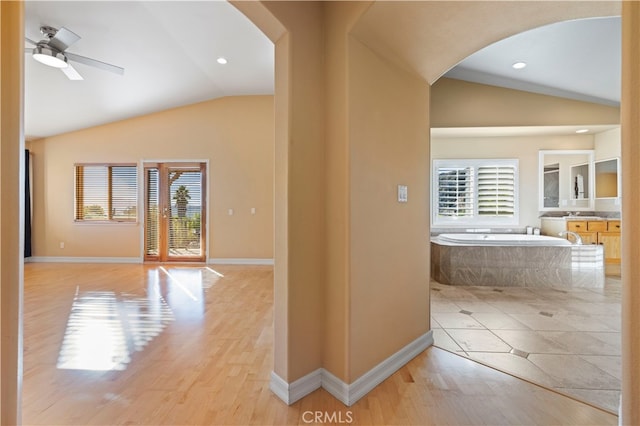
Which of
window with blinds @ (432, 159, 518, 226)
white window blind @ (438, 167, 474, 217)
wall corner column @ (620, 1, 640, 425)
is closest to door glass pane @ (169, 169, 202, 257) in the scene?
window with blinds @ (432, 159, 518, 226)

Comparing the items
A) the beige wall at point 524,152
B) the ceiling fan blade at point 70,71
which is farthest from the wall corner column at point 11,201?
the beige wall at point 524,152

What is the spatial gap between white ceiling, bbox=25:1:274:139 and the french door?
124cm

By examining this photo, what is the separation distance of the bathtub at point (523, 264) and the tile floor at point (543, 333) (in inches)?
6.0

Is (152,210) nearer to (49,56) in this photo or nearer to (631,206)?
(49,56)

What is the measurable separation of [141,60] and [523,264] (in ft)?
18.7

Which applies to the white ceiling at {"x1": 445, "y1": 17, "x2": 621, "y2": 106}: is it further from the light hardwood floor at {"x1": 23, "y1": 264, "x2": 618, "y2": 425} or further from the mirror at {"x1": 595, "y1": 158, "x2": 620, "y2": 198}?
the light hardwood floor at {"x1": 23, "y1": 264, "x2": 618, "y2": 425}

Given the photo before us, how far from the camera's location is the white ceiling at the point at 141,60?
272 centimetres

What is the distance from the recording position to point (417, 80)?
197 centimetres

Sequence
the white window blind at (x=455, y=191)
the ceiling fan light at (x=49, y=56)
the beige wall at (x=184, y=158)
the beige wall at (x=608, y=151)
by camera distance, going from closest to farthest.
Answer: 1. the ceiling fan light at (x=49, y=56)
2. the beige wall at (x=608, y=151)
3. the white window blind at (x=455, y=191)
4. the beige wall at (x=184, y=158)

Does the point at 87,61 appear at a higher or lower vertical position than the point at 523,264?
higher

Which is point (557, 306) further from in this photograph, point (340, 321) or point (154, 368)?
point (154, 368)

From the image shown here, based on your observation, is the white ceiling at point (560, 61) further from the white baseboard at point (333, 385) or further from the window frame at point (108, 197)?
the window frame at point (108, 197)

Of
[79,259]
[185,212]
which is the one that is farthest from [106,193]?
[185,212]

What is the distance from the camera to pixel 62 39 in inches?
97.9
